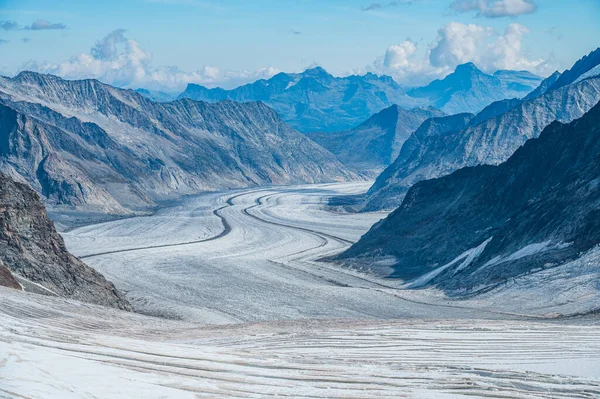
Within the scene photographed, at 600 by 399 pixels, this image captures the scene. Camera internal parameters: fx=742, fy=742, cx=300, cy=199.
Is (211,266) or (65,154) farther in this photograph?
(65,154)

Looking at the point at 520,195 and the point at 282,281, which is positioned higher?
the point at 520,195

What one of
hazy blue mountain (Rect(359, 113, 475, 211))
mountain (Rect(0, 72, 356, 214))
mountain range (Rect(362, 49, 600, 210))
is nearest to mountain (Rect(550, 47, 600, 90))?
mountain range (Rect(362, 49, 600, 210))

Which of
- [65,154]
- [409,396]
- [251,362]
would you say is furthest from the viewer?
[65,154]

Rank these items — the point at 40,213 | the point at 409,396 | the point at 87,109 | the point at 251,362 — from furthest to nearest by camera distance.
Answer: the point at 87,109, the point at 40,213, the point at 251,362, the point at 409,396

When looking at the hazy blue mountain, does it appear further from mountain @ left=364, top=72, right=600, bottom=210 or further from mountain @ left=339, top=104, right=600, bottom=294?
mountain @ left=339, top=104, right=600, bottom=294

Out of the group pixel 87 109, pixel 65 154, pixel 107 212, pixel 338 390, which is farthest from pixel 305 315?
pixel 87 109

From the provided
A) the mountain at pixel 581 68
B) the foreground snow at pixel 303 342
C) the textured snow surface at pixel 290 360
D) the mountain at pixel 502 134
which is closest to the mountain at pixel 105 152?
the mountain at pixel 502 134

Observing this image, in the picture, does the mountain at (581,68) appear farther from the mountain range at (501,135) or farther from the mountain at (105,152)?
the mountain at (105,152)

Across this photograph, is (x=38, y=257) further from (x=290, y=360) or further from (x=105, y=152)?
(x=105, y=152)

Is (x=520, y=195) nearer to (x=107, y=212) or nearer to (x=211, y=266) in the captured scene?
(x=211, y=266)

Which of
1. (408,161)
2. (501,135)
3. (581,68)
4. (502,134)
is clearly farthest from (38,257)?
(581,68)
